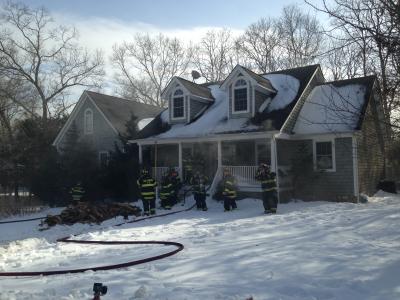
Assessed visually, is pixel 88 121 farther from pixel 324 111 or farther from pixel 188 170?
pixel 324 111

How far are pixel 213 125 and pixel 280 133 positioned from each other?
377cm

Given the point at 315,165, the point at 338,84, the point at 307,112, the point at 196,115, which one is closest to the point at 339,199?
the point at 315,165

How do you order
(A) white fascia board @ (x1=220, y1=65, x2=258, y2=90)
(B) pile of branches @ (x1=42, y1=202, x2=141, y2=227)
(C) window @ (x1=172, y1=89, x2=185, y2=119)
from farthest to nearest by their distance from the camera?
(C) window @ (x1=172, y1=89, x2=185, y2=119)
(A) white fascia board @ (x1=220, y1=65, x2=258, y2=90)
(B) pile of branches @ (x1=42, y1=202, x2=141, y2=227)

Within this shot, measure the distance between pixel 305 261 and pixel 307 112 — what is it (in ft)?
46.0

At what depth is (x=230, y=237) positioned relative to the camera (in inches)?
421

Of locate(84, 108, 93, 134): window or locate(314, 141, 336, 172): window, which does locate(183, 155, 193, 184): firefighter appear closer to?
locate(314, 141, 336, 172): window

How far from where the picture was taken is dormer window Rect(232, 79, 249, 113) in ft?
68.9

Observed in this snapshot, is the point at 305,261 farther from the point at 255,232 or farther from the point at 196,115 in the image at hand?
the point at 196,115

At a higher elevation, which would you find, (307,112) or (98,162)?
(307,112)

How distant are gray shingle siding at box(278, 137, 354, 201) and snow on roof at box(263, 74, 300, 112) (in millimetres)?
1736

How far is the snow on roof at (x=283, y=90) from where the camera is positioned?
20703mm

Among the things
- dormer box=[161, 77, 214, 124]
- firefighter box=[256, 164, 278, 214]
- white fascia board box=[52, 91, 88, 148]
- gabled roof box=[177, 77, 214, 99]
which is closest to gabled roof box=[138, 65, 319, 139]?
dormer box=[161, 77, 214, 124]

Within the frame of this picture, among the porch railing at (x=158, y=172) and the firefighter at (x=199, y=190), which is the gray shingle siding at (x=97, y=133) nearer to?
the porch railing at (x=158, y=172)

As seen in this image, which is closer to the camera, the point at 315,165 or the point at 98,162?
the point at 315,165
